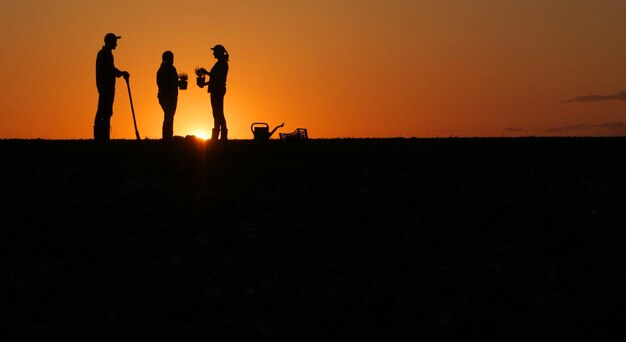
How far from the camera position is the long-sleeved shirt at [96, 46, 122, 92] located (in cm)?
1970

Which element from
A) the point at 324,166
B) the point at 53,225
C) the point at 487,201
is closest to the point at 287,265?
the point at 53,225

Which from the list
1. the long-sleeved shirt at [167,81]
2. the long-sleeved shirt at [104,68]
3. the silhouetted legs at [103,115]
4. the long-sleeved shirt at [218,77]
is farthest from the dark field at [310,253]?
the long-sleeved shirt at [218,77]

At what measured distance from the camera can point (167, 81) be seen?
69.6 ft

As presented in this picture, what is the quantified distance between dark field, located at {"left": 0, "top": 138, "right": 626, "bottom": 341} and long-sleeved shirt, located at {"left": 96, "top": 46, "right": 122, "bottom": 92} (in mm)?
5201

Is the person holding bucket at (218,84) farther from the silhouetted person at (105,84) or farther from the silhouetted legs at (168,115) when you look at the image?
the silhouetted person at (105,84)

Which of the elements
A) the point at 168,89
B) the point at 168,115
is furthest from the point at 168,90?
the point at 168,115

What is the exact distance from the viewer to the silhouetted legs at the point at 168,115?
70.4 ft

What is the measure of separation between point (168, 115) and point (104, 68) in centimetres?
235

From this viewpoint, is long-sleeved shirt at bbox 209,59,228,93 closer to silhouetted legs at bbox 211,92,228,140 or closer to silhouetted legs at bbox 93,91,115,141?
silhouetted legs at bbox 211,92,228,140

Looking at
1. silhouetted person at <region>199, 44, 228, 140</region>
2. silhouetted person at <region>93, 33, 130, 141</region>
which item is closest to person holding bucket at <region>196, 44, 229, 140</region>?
silhouetted person at <region>199, 44, 228, 140</region>

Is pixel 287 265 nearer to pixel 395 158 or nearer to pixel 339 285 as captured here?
pixel 339 285

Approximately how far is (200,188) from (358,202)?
8.22 ft

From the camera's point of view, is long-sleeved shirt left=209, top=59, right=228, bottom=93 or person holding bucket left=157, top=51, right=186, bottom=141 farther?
long-sleeved shirt left=209, top=59, right=228, bottom=93

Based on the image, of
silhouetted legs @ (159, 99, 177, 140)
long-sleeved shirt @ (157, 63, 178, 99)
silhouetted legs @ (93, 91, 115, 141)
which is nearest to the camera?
silhouetted legs @ (93, 91, 115, 141)
